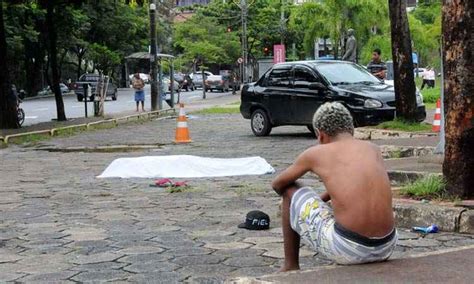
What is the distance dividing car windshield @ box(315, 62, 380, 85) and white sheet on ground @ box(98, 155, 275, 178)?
15.1ft

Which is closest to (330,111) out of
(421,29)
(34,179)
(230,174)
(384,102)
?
(230,174)

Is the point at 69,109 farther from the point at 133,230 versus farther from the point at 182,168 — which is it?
the point at 133,230

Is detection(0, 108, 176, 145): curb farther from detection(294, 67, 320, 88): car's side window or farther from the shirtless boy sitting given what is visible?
the shirtless boy sitting

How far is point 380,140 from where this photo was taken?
442 inches

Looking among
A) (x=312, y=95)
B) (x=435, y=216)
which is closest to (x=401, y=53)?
(x=312, y=95)

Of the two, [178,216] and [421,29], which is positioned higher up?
[421,29]

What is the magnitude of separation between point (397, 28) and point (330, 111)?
28.2 feet

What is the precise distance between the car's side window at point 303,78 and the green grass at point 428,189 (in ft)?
26.6

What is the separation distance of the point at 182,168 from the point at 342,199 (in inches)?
251

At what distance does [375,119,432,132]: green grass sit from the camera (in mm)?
12133

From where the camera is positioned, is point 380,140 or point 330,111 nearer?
point 330,111

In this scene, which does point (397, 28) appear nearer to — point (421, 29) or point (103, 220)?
point (103, 220)

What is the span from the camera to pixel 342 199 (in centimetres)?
397

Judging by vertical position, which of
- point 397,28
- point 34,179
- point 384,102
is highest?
point 397,28
